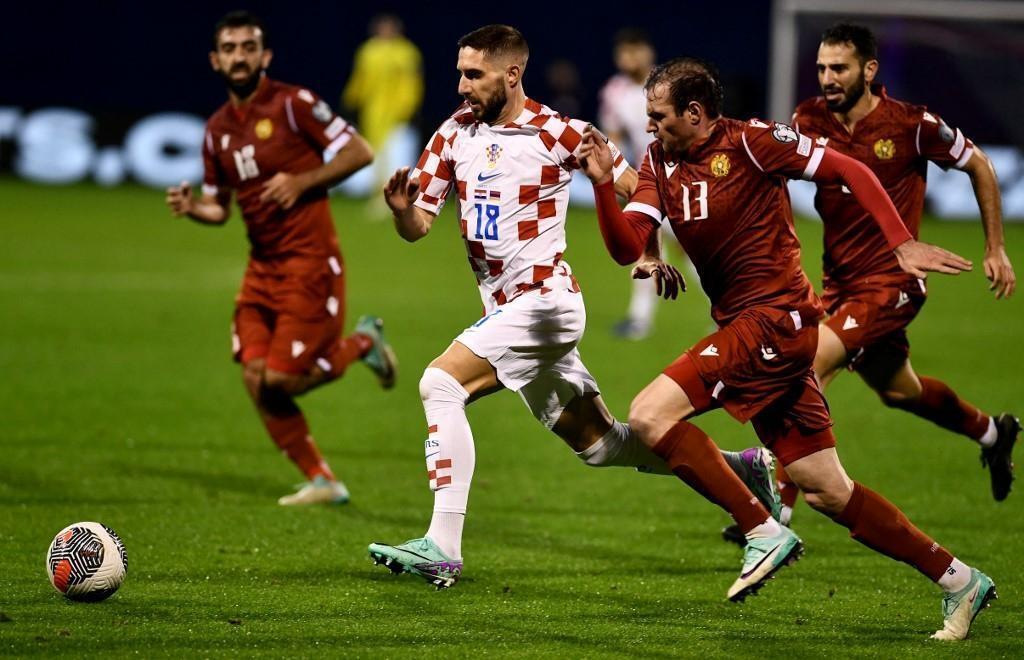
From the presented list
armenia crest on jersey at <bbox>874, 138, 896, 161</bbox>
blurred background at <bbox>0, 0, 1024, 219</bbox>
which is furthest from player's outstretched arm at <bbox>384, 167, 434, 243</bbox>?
blurred background at <bbox>0, 0, 1024, 219</bbox>

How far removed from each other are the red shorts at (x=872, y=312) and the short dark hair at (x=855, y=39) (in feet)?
3.47

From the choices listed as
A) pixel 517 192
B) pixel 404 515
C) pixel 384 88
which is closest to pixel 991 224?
pixel 517 192

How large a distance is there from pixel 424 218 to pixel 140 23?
24.3 meters

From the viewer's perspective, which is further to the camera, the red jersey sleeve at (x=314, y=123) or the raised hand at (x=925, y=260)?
the red jersey sleeve at (x=314, y=123)

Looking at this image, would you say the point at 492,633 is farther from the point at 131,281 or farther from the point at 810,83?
the point at 810,83

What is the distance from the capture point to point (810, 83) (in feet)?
66.3

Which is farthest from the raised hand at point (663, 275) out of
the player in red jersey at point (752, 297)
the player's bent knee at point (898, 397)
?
the player's bent knee at point (898, 397)

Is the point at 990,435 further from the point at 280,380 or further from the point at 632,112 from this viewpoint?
the point at 632,112

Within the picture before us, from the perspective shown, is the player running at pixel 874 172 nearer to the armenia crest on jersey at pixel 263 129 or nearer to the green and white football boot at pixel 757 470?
the green and white football boot at pixel 757 470

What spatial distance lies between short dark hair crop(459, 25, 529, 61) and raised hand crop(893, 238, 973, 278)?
5.40 feet

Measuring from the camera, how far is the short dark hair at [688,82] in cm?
561

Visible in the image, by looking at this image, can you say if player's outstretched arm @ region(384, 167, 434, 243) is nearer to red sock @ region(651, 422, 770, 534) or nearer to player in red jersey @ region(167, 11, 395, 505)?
red sock @ region(651, 422, 770, 534)

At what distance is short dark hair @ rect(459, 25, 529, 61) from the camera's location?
589 cm

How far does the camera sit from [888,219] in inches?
213
